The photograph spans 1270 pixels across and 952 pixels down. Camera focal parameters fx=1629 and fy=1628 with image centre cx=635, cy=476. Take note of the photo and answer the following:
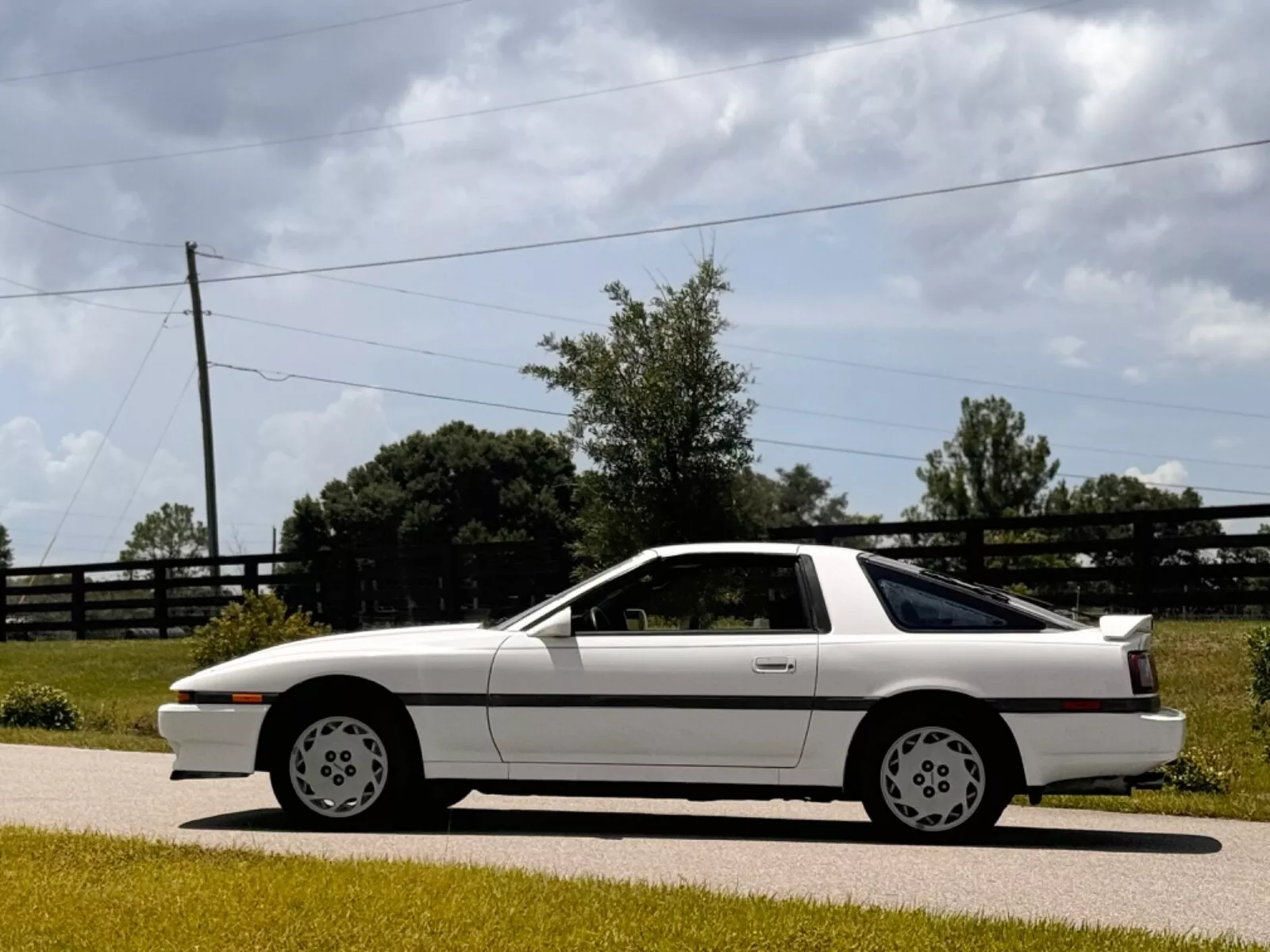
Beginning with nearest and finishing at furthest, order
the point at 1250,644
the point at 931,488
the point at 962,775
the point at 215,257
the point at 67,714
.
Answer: the point at 962,775
the point at 1250,644
the point at 67,714
the point at 215,257
the point at 931,488

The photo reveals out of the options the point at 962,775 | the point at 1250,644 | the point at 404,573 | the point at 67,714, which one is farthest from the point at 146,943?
the point at 404,573

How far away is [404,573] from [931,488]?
29922 millimetres

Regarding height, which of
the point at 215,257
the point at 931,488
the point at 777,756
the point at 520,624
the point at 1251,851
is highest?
the point at 215,257

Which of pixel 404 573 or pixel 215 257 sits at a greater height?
pixel 215 257

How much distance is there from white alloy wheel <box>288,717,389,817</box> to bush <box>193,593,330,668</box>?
396 inches

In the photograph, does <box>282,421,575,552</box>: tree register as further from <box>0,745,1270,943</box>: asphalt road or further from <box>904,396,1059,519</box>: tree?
<box>0,745,1270,943</box>: asphalt road

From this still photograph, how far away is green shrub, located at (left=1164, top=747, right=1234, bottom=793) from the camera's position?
37.7ft

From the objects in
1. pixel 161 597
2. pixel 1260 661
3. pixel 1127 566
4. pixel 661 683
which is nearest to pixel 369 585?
pixel 161 597

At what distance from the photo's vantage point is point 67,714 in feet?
59.4

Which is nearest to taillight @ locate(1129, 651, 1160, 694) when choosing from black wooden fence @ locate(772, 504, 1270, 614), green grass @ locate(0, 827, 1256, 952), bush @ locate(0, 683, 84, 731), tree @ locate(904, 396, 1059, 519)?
green grass @ locate(0, 827, 1256, 952)

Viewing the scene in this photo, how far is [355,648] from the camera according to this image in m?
8.66

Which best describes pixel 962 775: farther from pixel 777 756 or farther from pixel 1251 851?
pixel 1251 851

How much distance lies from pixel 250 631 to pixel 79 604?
1332cm

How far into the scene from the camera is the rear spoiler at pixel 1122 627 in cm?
827
